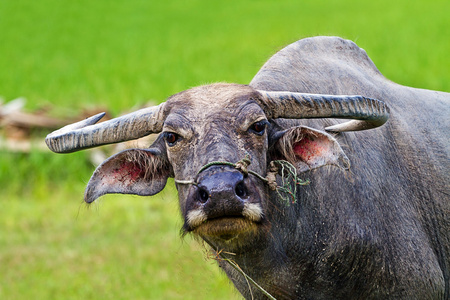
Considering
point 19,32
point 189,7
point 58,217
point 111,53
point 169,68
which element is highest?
point 189,7

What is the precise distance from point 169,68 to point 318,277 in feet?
47.8

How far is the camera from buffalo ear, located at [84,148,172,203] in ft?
14.3

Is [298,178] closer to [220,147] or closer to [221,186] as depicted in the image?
[220,147]

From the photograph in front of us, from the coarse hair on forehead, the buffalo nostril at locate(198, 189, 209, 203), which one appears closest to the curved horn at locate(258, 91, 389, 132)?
the coarse hair on forehead

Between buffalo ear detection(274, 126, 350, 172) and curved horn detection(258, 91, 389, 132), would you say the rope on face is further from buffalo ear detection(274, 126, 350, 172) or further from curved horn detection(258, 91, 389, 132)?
curved horn detection(258, 91, 389, 132)

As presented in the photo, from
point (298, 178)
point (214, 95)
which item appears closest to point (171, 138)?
point (214, 95)

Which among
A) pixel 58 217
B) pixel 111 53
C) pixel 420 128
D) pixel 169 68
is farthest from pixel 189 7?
pixel 420 128

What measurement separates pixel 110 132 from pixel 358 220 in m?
1.61

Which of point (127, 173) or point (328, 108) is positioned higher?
point (328, 108)

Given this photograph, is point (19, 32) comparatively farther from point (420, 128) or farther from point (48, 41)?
point (420, 128)

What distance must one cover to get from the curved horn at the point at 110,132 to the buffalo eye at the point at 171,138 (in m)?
0.18

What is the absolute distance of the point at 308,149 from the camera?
433cm

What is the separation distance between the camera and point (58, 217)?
10.1 metres

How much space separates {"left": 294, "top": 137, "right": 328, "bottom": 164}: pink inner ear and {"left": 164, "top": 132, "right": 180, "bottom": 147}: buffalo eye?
0.72 metres
